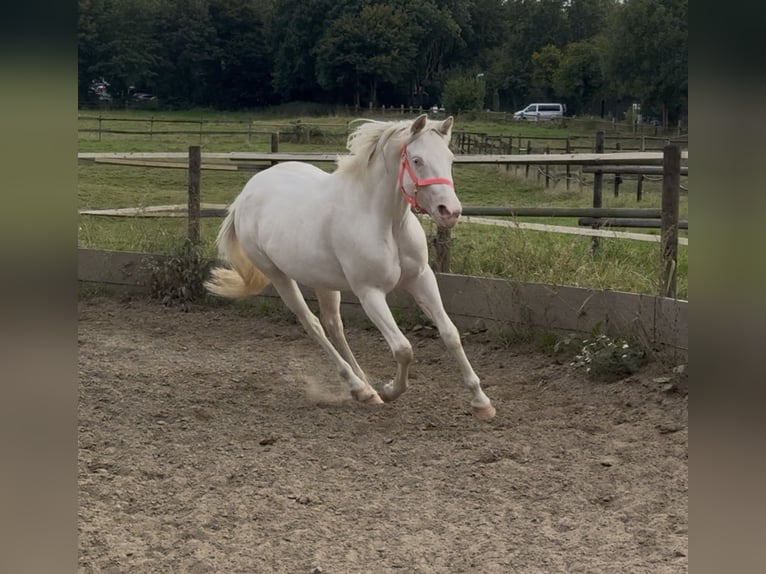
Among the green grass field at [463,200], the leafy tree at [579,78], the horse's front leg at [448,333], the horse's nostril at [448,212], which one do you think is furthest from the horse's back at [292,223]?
the leafy tree at [579,78]

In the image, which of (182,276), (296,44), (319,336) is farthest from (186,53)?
(319,336)

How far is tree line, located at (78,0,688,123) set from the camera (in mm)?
23344

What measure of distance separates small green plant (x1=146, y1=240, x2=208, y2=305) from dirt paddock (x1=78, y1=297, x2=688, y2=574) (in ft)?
4.40

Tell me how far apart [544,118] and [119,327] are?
→ 88.4ft

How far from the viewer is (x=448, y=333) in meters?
4.42

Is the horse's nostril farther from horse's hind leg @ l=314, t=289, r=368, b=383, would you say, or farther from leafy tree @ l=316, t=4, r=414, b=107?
leafy tree @ l=316, t=4, r=414, b=107

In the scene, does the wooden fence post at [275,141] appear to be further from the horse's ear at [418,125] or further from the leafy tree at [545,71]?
the leafy tree at [545,71]

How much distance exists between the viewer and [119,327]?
682 centimetres

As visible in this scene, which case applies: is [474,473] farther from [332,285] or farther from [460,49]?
[460,49]

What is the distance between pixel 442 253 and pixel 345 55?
2159 centimetres

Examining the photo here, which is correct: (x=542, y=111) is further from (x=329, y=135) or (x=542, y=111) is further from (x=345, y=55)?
(x=329, y=135)

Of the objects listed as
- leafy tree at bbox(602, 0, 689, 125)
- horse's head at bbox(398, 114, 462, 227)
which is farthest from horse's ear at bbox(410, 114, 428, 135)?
leafy tree at bbox(602, 0, 689, 125)

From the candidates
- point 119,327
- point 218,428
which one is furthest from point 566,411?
point 119,327

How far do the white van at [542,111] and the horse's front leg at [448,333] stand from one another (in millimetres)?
28942
